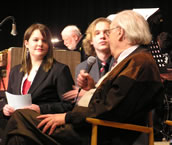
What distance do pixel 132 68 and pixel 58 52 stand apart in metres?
1.69

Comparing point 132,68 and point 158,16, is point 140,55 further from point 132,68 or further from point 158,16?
point 158,16

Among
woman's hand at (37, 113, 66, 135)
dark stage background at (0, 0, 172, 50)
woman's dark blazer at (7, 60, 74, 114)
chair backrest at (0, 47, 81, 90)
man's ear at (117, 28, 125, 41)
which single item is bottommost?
woman's hand at (37, 113, 66, 135)

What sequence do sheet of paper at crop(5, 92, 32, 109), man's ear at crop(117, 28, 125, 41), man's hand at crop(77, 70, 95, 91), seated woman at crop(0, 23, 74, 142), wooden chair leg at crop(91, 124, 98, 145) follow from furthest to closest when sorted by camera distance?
seated woman at crop(0, 23, 74, 142) < sheet of paper at crop(5, 92, 32, 109) < man's hand at crop(77, 70, 95, 91) < man's ear at crop(117, 28, 125, 41) < wooden chair leg at crop(91, 124, 98, 145)

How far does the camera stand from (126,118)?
169cm

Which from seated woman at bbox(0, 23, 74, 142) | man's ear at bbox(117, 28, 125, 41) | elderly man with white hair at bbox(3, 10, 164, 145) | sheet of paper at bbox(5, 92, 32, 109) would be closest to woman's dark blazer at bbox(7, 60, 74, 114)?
seated woman at bbox(0, 23, 74, 142)

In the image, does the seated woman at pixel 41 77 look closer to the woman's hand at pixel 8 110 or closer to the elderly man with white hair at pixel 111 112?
the woman's hand at pixel 8 110

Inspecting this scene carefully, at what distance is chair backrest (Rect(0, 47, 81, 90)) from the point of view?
10.2 feet

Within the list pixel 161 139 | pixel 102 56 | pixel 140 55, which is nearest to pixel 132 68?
pixel 140 55

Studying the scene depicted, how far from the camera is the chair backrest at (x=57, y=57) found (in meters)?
3.09

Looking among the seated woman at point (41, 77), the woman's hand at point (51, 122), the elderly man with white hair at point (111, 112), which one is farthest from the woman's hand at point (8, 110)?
the woman's hand at point (51, 122)

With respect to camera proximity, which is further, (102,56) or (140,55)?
(102,56)

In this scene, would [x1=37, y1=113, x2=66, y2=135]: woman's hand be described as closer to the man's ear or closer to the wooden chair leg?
the wooden chair leg

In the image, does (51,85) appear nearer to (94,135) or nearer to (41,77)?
(41,77)

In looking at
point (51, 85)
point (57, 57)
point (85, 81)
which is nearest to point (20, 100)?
point (51, 85)
